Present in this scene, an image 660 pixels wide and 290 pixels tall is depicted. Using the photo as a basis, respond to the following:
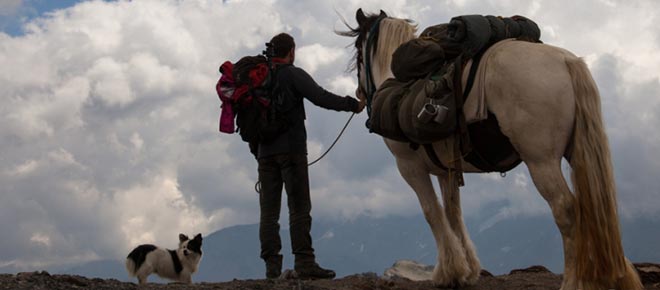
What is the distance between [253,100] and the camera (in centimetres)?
898

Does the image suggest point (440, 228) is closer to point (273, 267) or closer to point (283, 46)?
point (273, 267)

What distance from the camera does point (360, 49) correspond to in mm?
9008

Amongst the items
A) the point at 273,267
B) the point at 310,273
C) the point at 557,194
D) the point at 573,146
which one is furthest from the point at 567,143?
Answer: the point at 273,267

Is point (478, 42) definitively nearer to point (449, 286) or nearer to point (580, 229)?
point (580, 229)

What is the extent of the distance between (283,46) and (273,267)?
254 cm

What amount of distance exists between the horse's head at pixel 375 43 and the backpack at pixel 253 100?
959 millimetres

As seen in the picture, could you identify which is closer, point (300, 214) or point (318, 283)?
point (318, 283)

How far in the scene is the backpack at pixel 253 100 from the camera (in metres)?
8.91

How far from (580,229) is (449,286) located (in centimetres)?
202

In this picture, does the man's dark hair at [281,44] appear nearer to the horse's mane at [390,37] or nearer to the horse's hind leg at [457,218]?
the horse's mane at [390,37]

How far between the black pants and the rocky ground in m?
0.65

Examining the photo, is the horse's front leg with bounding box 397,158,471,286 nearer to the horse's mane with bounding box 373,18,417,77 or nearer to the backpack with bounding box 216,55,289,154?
the horse's mane with bounding box 373,18,417,77

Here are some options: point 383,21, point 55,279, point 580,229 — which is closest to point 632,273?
point 580,229

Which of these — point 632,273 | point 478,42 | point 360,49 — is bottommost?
point 632,273
